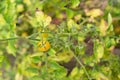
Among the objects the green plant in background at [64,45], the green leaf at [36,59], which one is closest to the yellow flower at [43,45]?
the green plant in background at [64,45]

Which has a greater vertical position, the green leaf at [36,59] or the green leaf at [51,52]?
the green leaf at [51,52]

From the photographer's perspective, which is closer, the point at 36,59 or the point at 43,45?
the point at 43,45

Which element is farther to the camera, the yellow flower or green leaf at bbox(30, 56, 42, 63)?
green leaf at bbox(30, 56, 42, 63)

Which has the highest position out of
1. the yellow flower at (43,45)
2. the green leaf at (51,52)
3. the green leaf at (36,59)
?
the yellow flower at (43,45)

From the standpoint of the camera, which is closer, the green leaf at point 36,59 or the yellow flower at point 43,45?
the yellow flower at point 43,45

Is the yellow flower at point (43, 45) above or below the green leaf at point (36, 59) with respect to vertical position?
above

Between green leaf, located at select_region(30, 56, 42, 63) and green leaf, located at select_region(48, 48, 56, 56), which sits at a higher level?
green leaf, located at select_region(48, 48, 56, 56)

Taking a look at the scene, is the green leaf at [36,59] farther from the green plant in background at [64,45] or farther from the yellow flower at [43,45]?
the yellow flower at [43,45]

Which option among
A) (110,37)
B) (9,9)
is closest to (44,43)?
(9,9)

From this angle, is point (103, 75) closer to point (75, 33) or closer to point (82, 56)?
point (82, 56)

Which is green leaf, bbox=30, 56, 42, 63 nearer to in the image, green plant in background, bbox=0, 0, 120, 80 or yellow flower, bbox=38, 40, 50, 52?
green plant in background, bbox=0, 0, 120, 80

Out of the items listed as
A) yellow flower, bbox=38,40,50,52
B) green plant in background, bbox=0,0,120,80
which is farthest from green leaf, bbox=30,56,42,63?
yellow flower, bbox=38,40,50,52
